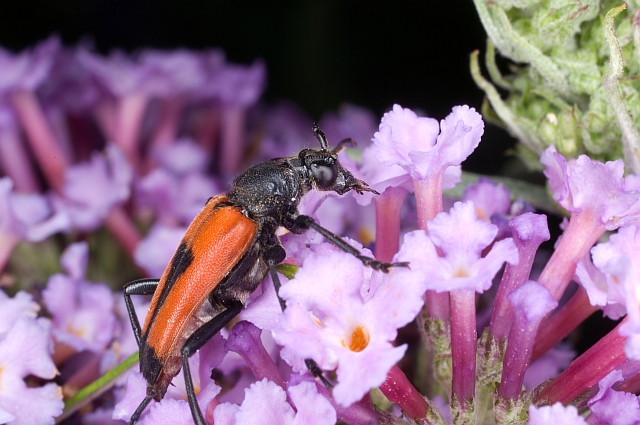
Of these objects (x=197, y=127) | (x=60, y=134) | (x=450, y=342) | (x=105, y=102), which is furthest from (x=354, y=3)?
(x=450, y=342)

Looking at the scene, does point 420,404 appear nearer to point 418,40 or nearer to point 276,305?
point 276,305

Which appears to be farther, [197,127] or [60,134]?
[197,127]

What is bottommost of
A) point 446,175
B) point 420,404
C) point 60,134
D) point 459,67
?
point 420,404

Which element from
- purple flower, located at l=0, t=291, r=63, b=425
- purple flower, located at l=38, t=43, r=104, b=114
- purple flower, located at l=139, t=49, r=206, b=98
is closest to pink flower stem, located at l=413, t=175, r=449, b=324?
purple flower, located at l=0, t=291, r=63, b=425

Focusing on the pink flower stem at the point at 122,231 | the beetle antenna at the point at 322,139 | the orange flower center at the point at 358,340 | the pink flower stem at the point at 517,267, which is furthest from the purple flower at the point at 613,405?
the pink flower stem at the point at 122,231

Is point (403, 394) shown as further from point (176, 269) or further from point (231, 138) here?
point (231, 138)

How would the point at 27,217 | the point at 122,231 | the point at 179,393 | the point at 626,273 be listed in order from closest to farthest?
the point at 626,273 → the point at 179,393 → the point at 27,217 → the point at 122,231

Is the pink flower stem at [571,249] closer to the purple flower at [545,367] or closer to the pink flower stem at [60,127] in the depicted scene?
the purple flower at [545,367]

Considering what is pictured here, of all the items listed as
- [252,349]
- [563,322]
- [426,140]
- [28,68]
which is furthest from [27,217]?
[563,322]
